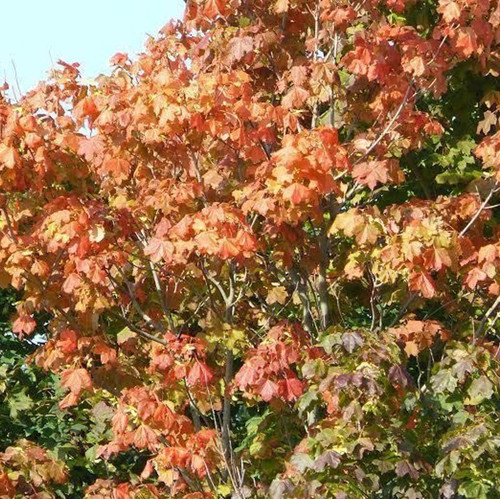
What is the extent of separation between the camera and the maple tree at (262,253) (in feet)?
21.0

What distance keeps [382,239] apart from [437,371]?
914mm

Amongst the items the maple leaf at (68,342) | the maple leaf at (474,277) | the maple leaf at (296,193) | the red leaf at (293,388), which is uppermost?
the maple leaf at (68,342)

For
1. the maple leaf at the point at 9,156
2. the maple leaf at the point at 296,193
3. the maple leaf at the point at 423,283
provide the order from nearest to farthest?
the maple leaf at the point at 296,193 → the maple leaf at the point at 423,283 → the maple leaf at the point at 9,156

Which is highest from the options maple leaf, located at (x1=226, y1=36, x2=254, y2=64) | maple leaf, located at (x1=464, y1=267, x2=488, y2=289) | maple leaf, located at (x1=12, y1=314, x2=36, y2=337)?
maple leaf, located at (x1=226, y1=36, x2=254, y2=64)

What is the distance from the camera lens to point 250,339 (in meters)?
7.49

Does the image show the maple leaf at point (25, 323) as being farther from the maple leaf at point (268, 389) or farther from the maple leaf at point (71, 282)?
the maple leaf at point (268, 389)

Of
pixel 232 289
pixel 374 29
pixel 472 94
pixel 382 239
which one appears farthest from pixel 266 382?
pixel 472 94

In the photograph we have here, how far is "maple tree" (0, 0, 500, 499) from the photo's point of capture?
6391mm

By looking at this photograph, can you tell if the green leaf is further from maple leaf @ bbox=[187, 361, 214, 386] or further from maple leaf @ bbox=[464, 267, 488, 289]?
maple leaf @ bbox=[187, 361, 214, 386]

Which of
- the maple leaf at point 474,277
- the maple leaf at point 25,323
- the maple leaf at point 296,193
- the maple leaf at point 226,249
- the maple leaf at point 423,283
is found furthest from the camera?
the maple leaf at point 25,323

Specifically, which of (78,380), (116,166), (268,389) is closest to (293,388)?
(268,389)

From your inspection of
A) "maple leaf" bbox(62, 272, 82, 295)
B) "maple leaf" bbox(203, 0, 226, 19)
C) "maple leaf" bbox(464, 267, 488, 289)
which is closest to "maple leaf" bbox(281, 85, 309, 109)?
"maple leaf" bbox(203, 0, 226, 19)

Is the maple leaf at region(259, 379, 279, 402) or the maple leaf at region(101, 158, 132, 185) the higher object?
the maple leaf at region(101, 158, 132, 185)

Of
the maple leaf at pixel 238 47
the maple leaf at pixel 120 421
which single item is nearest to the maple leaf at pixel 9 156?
the maple leaf at pixel 238 47
